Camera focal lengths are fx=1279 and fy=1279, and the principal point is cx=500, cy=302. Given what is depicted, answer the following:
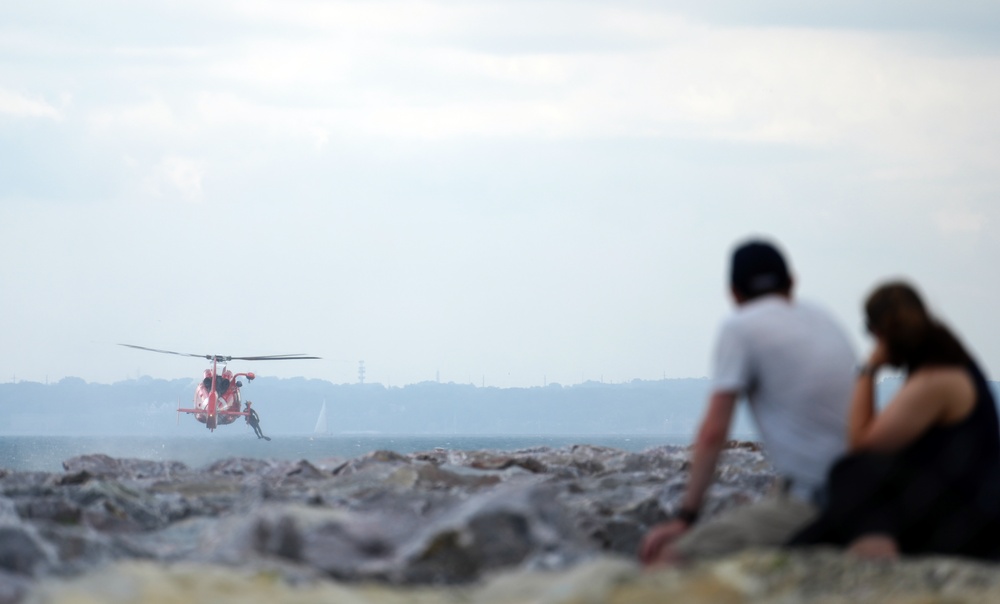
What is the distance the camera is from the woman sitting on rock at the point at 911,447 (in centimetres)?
377

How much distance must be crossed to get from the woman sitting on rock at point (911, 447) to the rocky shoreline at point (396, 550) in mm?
149

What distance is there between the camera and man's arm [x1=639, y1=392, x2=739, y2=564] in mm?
3717

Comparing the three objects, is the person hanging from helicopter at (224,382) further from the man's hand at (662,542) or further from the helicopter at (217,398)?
the man's hand at (662,542)

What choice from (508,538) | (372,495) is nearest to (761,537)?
(508,538)

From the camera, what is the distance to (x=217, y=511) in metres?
8.05

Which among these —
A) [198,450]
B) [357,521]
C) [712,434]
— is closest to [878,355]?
[712,434]

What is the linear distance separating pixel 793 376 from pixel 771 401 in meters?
0.11

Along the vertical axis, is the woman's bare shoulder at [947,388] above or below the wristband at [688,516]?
above

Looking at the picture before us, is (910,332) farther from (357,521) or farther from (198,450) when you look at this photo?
(198,450)

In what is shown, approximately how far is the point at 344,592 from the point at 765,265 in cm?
171

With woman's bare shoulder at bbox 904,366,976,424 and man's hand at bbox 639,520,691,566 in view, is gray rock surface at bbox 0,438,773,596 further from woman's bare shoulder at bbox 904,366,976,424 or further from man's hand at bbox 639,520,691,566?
woman's bare shoulder at bbox 904,366,976,424

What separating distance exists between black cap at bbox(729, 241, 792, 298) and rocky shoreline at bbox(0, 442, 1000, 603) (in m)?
0.80

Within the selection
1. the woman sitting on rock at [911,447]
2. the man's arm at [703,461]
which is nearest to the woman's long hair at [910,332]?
the woman sitting on rock at [911,447]

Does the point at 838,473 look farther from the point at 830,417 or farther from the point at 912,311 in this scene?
the point at 912,311
